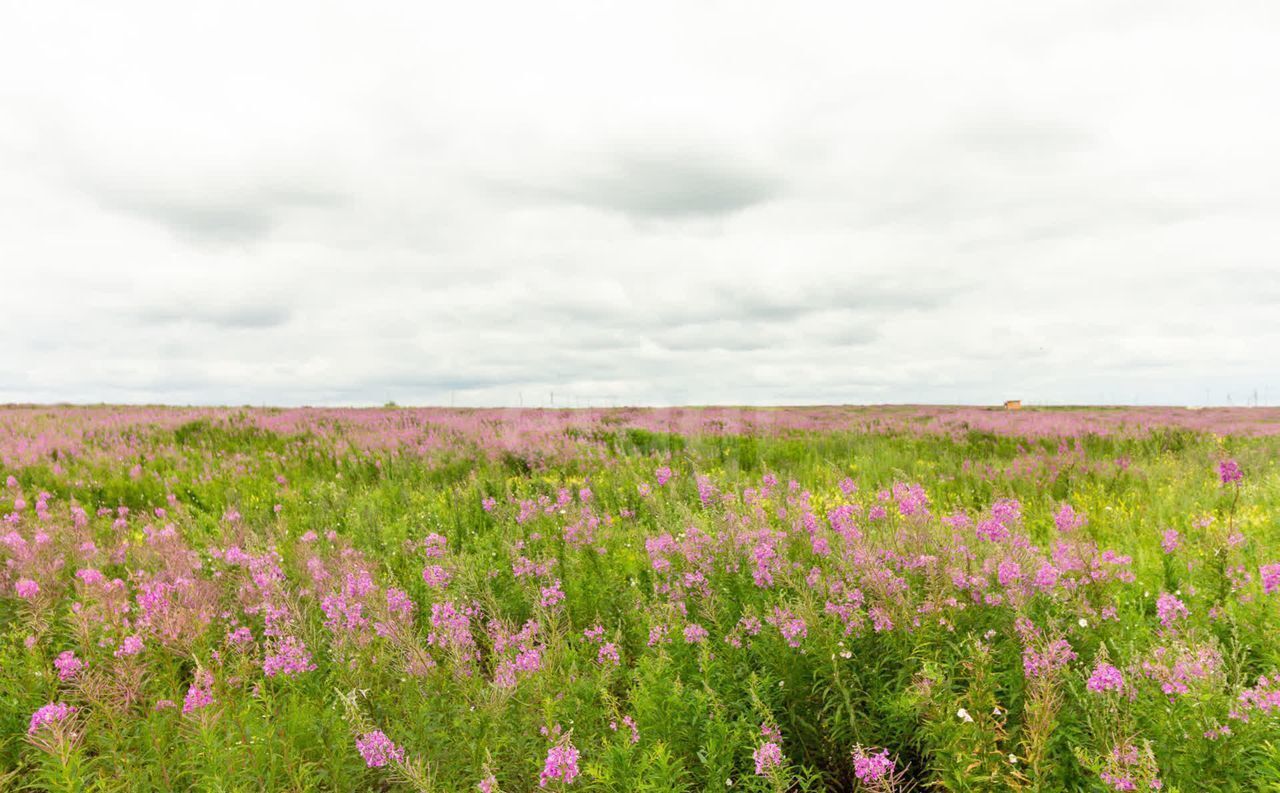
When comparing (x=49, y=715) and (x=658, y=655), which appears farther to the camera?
(x=658, y=655)

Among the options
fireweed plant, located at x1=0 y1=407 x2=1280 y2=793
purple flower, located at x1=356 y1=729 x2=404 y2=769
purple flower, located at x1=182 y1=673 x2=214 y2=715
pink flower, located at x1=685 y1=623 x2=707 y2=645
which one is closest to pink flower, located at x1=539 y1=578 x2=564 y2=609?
fireweed plant, located at x1=0 y1=407 x2=1280 y2=793

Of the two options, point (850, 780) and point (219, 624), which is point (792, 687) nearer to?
point (850, 780)

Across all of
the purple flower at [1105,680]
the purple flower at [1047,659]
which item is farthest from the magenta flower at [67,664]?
the purple flower at [1105,680]

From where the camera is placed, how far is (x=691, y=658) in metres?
3.07

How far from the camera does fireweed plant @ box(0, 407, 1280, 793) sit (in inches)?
89.7

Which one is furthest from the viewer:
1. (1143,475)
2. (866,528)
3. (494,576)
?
(1143,475)

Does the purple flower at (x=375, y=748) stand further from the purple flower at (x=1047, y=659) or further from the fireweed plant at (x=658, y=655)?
the purple flower at (x=1047, y=659)

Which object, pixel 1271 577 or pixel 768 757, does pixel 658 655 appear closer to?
pixel 768 757

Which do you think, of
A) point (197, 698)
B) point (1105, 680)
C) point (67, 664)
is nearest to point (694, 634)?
point (1105, 680)

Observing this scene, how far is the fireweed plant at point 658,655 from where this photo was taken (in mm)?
2277

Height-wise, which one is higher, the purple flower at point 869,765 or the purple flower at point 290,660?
the purple flower at point 869,765

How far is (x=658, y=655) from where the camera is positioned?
296cm

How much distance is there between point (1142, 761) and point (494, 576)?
367cm

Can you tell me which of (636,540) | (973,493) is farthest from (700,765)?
(973,493)
